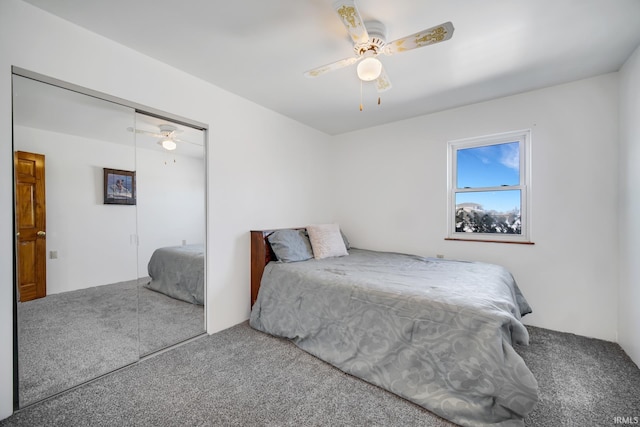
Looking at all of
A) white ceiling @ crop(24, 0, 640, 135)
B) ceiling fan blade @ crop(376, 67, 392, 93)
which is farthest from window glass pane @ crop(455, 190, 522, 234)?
ceiling fan blade @ crop(376, 67, 392, 93)

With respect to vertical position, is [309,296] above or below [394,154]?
below

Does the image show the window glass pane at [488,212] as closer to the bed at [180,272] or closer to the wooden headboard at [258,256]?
the wooden headboard at [258,256]

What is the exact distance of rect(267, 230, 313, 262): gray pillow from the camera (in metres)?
2.76

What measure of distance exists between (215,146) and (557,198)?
3.46m

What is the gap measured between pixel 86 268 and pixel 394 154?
3.49 m

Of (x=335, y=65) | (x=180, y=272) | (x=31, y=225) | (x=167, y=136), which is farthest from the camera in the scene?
(x=180, y=272)

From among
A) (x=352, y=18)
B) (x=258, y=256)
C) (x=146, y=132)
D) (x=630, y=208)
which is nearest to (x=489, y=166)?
(x=630, y=208)

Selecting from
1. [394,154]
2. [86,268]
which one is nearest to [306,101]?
[394,154]

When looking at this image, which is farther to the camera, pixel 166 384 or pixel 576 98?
pixel 576 98

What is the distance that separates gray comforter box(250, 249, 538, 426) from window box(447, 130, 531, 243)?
2.21 feet

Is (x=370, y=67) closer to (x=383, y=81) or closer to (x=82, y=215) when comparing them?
(x=383, y=81)

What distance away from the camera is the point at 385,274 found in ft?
7.61

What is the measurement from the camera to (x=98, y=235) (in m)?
2.00

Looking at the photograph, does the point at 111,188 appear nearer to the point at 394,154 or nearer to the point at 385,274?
the point at 385,274
